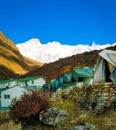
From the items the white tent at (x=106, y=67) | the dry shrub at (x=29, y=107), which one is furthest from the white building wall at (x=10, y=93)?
the dry shrub at (x=29, y=107)

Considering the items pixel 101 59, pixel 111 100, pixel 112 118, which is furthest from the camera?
pixel 101 59

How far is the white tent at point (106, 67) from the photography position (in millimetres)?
28453

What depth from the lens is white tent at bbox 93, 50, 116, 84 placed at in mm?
28453

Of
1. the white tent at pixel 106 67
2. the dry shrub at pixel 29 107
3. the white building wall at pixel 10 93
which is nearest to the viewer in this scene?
the dry shrub at pixel 29 107

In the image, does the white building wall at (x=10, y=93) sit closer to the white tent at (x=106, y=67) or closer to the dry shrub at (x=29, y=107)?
the white tent at (x=106, y=67)

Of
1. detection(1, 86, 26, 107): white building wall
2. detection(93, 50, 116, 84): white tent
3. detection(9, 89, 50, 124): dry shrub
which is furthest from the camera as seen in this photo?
detection(1, 86, 26, 107): white building wall

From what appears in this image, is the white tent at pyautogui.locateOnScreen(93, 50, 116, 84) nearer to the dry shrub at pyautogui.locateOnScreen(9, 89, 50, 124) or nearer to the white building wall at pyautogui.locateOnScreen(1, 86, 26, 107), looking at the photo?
the dry shrub at pyautogui.locateOnScreen(9, 89, 50, 124)

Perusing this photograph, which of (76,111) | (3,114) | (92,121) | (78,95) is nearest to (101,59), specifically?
(78,95)

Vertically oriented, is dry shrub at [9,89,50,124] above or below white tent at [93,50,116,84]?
below

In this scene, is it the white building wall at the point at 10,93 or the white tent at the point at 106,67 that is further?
the white building wall at the point at 10,93

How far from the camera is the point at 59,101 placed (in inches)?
1054

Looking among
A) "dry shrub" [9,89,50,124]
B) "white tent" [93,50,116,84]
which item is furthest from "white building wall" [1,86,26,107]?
"dry shrub" [9,89,50,124]

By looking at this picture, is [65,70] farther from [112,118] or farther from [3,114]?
[112,118]

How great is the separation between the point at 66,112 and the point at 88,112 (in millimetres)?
1701
